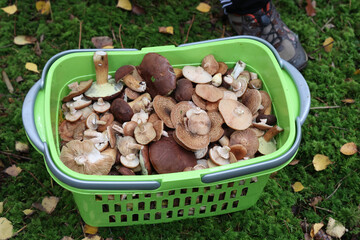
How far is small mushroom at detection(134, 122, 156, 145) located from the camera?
1.80 metres

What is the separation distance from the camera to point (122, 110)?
1.94 m

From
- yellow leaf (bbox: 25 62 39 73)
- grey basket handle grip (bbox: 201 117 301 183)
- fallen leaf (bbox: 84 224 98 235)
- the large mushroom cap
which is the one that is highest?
grey basket handle grip (bbox: 201 117 301 183)

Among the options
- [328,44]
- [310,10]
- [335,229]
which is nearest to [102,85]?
[335,229]

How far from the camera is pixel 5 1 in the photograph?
285cm

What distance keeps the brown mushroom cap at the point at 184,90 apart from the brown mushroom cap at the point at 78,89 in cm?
51

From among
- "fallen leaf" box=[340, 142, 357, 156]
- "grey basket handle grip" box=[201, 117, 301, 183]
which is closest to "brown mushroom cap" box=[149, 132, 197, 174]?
"grey basket handle grip" box=[201, 117, 301, 183]

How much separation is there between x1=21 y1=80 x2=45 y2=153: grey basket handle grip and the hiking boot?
1620mm

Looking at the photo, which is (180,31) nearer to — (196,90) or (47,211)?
(196,90)

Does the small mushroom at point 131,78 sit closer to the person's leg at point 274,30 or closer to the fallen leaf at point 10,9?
the person's leg at point 274,30

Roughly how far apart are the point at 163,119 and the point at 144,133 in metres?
0.16

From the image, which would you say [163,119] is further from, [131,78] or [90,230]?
[90,230]

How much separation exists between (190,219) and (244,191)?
339 mm

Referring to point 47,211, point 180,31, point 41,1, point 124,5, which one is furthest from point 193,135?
point 41,1

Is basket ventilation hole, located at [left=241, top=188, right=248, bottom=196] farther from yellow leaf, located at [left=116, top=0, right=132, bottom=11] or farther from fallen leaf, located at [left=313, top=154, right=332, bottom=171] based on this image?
yellow leaf, located at [left=116, top=0, right=132, bottom=11]
